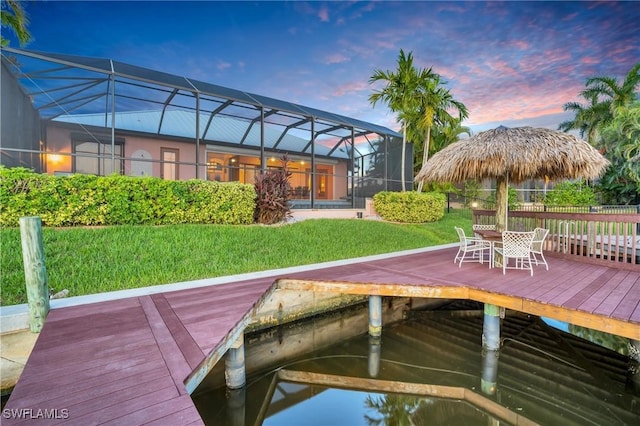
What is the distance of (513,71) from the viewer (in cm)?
1475

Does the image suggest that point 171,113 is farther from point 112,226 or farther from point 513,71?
point 513,71

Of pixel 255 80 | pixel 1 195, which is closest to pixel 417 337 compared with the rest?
pixel 1 195

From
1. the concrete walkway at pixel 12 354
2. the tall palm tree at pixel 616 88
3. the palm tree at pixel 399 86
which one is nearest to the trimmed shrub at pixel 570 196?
the tall palm tree at pixel 616 88

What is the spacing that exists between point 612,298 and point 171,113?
14.4 metres

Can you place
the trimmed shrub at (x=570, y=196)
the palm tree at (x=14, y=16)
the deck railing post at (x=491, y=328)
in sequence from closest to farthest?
1. the deck railing post at (x=491, y=328)
2. the palm tree at (x=14, y=16)
3. the trimmed shrub at (x=570, y=196)

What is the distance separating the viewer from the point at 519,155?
550 cm

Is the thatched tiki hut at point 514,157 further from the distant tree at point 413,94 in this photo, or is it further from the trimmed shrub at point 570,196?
the trimmed shrub at point 570,196

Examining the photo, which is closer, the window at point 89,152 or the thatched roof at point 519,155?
the thatched roof at point 519,155

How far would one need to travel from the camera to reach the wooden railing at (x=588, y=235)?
19.0 feet

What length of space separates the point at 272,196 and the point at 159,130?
7.12 m

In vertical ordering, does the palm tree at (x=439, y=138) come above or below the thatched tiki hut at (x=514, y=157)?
above

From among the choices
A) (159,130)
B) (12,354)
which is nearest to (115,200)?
(12,354)

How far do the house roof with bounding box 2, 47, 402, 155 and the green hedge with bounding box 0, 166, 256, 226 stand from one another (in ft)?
8.27

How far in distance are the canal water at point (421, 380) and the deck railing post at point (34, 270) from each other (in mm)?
1984
